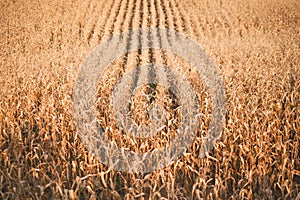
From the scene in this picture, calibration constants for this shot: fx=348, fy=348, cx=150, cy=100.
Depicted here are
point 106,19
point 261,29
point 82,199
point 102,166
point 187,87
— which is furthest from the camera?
point 106,19

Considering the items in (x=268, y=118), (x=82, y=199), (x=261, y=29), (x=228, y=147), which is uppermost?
(x=261, y=29)

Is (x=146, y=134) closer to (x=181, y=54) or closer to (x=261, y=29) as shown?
(x=181, y=54)

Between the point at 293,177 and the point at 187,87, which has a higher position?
the point at 187,87

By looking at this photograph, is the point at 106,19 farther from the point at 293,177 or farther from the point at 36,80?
the point at 293,177

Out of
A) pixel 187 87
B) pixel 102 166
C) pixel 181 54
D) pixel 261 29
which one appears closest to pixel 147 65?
pixel 181 54

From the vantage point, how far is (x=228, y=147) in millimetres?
4652

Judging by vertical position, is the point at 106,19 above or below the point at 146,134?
above

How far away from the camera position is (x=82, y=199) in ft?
12.6

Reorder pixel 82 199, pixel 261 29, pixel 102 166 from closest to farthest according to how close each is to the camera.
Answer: pixel 82 199 → pixel 102 166 → pixel 261 29

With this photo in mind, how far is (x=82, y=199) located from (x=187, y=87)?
4043 millimetres

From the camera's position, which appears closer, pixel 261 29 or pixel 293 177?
pixel 293 177

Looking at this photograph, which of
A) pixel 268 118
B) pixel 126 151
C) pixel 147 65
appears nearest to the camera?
pixel 126 151

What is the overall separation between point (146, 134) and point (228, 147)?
1.14 m

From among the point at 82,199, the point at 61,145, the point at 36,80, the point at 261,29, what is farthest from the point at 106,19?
the point at 82,199
